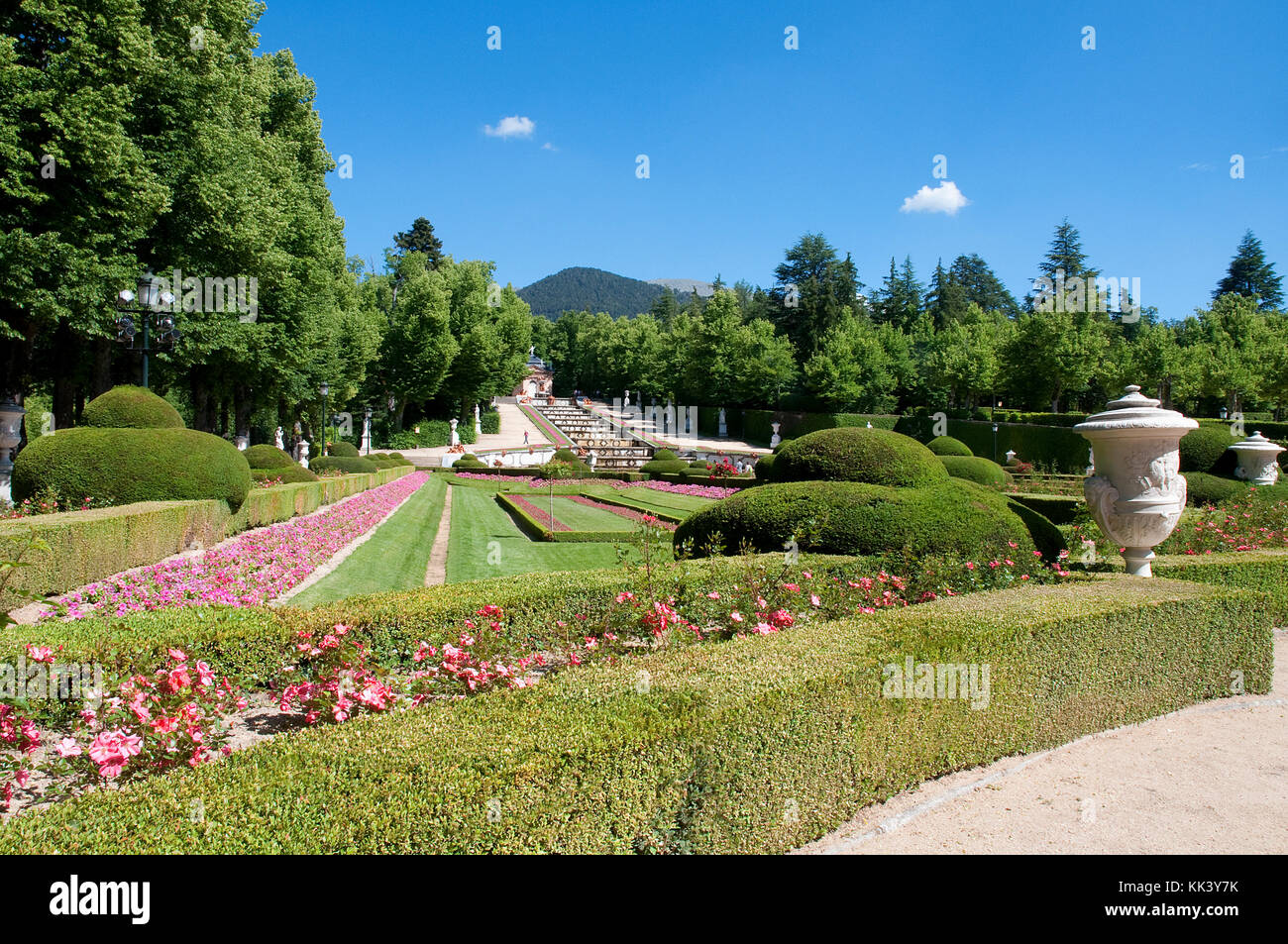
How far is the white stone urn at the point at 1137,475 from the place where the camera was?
7.39 m

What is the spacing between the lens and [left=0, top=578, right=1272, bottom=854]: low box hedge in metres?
2.55

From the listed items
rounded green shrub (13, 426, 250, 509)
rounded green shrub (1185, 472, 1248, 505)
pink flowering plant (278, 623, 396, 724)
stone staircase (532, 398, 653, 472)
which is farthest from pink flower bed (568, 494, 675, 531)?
pink flowering plant (278, 623, 396, 724)

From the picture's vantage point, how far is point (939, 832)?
3.95 metres

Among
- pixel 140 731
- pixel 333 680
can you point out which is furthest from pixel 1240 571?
pixel 140 731

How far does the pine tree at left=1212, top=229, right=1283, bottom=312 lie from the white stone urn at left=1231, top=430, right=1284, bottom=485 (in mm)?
54137

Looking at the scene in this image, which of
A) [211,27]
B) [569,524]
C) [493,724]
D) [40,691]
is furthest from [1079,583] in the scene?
[211,27]

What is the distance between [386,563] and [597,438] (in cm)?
4631

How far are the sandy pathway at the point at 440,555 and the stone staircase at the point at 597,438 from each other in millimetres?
17781

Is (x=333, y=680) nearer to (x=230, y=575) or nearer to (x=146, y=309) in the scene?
(x=230, y=575)

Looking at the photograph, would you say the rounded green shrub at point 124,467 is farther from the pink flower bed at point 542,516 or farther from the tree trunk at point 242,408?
the tree trunk at point 242,408

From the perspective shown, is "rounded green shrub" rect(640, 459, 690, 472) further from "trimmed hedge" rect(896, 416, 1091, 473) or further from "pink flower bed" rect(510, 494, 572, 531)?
"trimmed hedge" rect(896, 416, 1091, 473)

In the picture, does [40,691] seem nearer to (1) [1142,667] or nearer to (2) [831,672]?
(2) [831,672]

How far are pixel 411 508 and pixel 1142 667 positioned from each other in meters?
17.5

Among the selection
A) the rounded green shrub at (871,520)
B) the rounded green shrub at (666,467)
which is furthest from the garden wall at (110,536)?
the rounded green shrub at (666,467)
